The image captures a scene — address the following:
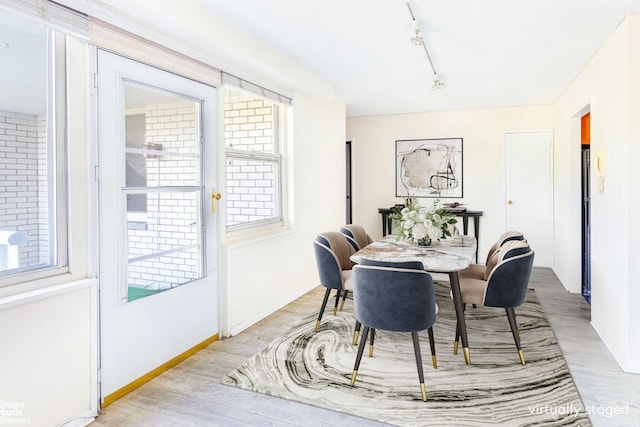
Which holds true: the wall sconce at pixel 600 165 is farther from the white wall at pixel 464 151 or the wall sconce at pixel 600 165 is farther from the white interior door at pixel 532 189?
the white wall at pixel 464 151

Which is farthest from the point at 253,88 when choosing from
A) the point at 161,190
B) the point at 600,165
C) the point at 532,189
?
the point at 532,189

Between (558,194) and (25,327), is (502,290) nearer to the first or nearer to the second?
(25,327)

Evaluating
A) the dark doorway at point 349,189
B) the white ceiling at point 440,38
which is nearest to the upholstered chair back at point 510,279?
the white ceiling at point 440,38

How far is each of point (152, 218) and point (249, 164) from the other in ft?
4.54

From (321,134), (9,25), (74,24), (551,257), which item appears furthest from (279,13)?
(551,257)

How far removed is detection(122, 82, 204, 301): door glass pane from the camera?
8.56ft

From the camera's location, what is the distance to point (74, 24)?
215 centimetres

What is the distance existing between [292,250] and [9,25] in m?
3.11

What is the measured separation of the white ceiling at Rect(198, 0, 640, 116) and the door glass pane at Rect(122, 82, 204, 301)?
776 mm

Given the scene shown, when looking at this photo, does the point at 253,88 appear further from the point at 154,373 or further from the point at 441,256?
the point at 154,373

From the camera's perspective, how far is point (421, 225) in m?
3.47

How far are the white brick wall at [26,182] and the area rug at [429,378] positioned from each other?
1403mm

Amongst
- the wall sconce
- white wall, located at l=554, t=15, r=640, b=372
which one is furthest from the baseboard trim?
the wall sconce

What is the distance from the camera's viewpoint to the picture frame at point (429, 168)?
643 cm
